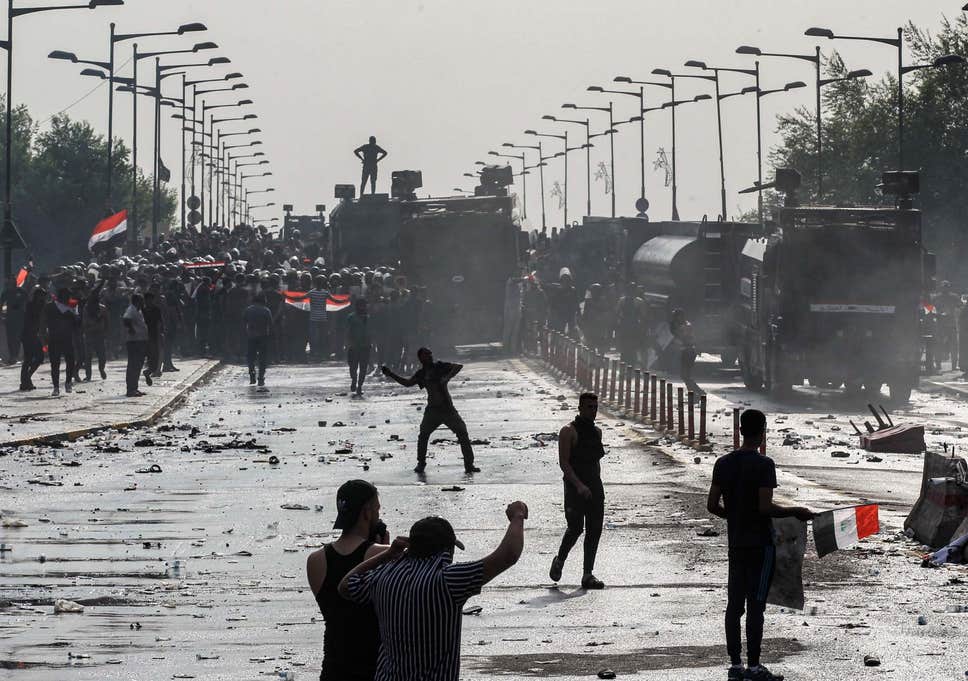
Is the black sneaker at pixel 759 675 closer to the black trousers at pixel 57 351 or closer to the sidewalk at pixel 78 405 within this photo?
the sidewalk at pixel 78 405

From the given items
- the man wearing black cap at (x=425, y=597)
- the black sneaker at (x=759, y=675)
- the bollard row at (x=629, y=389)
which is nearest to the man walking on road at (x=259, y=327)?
the bollard row at (x=629, y=389)

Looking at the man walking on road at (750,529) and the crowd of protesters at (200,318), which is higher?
the crowd of protesters at (200,318)

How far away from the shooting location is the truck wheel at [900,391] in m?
36.6

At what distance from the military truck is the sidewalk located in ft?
34.2

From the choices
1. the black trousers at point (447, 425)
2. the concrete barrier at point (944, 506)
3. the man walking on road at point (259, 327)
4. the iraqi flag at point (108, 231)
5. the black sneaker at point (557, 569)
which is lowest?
the black sneaker at point (557, 569)

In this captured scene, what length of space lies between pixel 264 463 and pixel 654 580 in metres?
10.5

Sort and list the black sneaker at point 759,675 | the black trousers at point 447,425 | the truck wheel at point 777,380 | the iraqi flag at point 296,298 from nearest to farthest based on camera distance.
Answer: the black sneaker at point 759,675 < the black trousers at point 447,425 < the truck wheel at point 777,380 < the iraqi flag at point 296,298

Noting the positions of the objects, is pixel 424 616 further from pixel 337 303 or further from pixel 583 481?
pixel 337 303

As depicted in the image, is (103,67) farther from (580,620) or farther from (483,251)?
(580,620)

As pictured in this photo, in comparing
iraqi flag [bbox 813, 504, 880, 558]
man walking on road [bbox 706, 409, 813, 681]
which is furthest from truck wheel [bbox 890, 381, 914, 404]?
man walking on road [bbox 706, 409, 813, 681]

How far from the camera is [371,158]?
6788 centimetres

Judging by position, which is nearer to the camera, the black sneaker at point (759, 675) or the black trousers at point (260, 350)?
the black sneaker at point (759, 675)

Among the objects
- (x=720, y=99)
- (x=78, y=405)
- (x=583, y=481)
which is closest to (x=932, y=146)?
(x=720, y=99)

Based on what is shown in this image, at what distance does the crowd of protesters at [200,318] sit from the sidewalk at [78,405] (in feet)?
1.37
